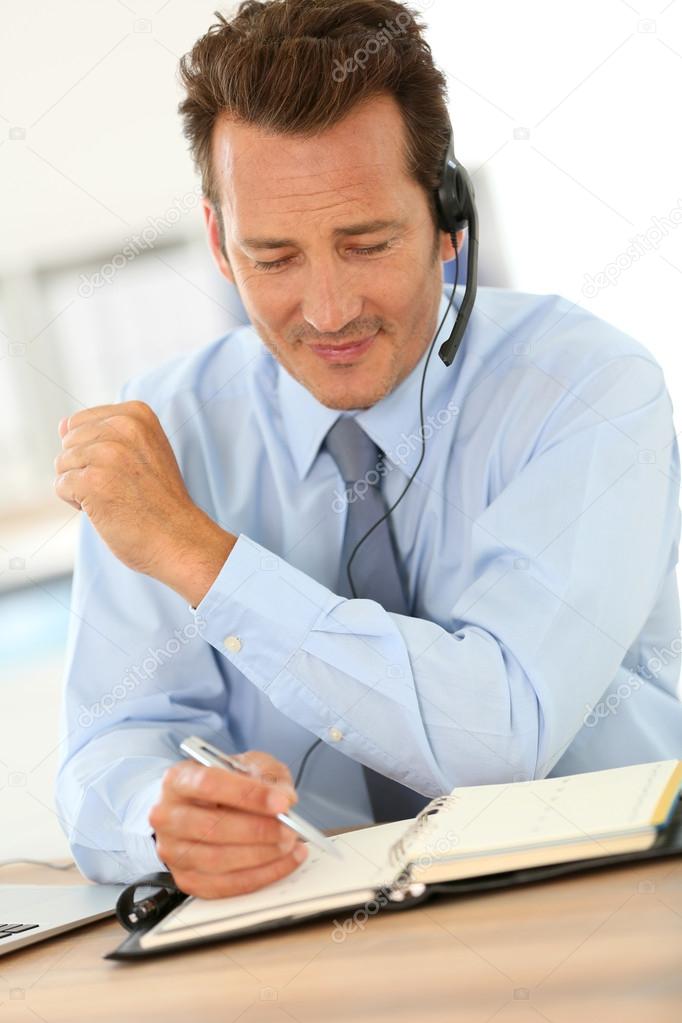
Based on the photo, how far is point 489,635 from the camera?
1.08m

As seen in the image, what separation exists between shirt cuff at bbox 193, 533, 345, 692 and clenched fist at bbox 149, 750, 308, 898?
18 cm

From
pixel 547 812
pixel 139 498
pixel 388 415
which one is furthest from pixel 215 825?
pixel 388 415

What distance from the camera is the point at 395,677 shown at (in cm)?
102

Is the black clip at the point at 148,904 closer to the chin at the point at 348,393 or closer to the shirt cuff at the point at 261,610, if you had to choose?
the shirt cuff at the point at 261,610

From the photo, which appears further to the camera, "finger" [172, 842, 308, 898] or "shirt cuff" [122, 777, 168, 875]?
"shirt cuff" [122, 777, 168, 875]

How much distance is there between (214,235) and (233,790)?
0.82 meters

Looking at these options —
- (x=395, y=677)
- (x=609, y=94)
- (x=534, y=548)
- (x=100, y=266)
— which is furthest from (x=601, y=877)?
(x=100, y=266)

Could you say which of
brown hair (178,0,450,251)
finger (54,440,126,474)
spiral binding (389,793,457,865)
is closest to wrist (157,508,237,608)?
finger (54,440,126,474)

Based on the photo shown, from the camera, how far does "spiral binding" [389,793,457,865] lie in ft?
2.58

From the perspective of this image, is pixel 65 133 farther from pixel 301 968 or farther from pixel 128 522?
pixel 301 968

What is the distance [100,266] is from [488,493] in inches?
224

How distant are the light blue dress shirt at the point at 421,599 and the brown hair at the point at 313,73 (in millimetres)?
247

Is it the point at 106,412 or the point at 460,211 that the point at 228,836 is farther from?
the point at 460,211

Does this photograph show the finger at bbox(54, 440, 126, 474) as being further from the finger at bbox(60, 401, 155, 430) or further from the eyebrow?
the eyebrow
